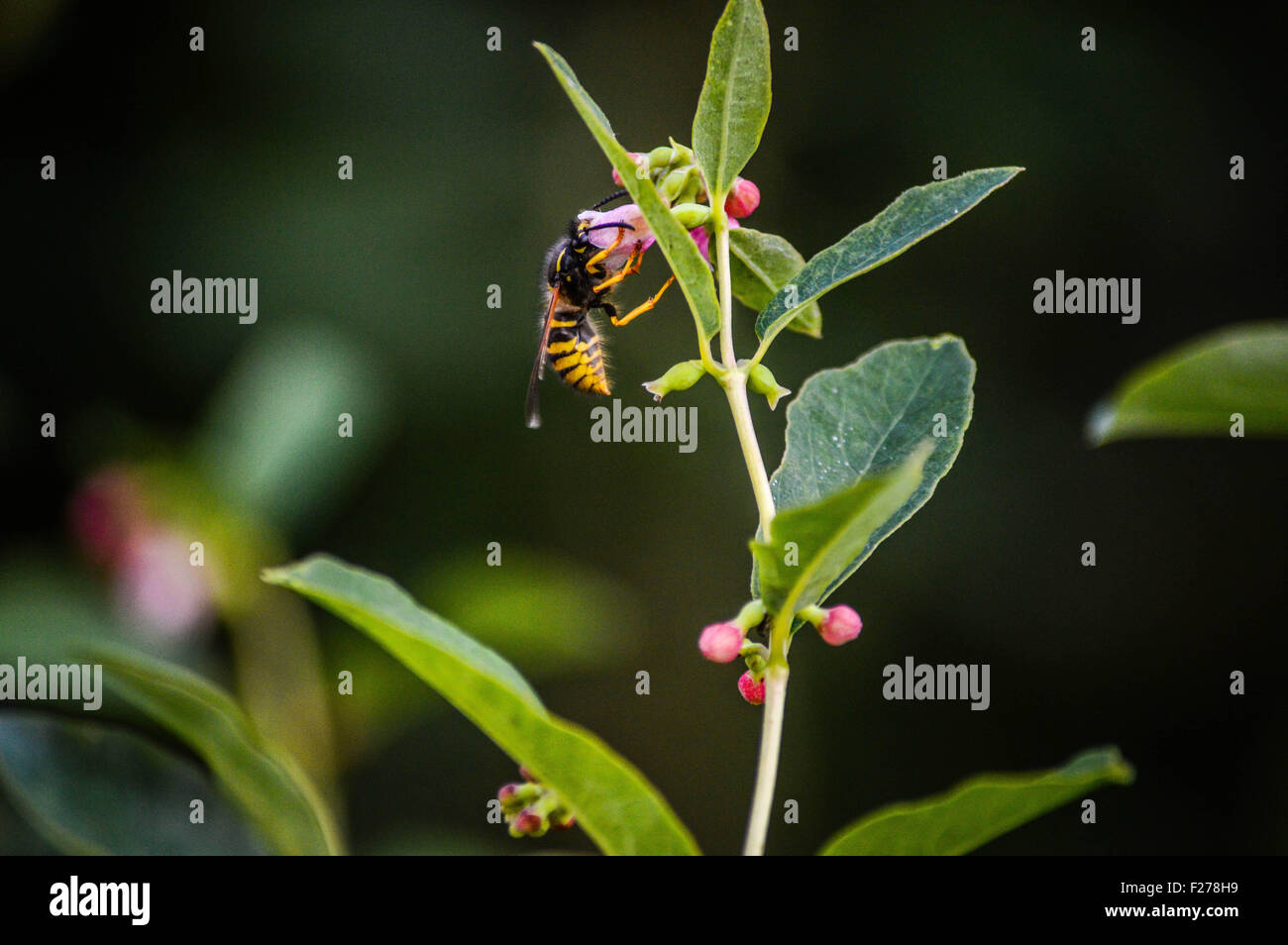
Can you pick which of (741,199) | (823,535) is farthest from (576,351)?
(823,535)

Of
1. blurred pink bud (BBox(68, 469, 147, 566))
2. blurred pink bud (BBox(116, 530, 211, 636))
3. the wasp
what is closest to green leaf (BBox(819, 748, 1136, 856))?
the wasp

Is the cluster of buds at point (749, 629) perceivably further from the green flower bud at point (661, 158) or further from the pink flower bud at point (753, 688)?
the green flower bud at point (661, 158)

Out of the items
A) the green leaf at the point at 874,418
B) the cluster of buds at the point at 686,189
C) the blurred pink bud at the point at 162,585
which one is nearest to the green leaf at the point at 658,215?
the cluster of buds at the point at 686,189

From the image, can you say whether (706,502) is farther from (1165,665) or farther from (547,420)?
(1165,665)

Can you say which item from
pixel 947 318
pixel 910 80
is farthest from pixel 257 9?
pixel 947 318

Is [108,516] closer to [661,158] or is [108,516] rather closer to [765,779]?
[661,158]

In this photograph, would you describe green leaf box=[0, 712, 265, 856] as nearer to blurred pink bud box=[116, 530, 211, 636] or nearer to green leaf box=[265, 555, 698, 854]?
green leaf box=[265, 555, 698, 854]
